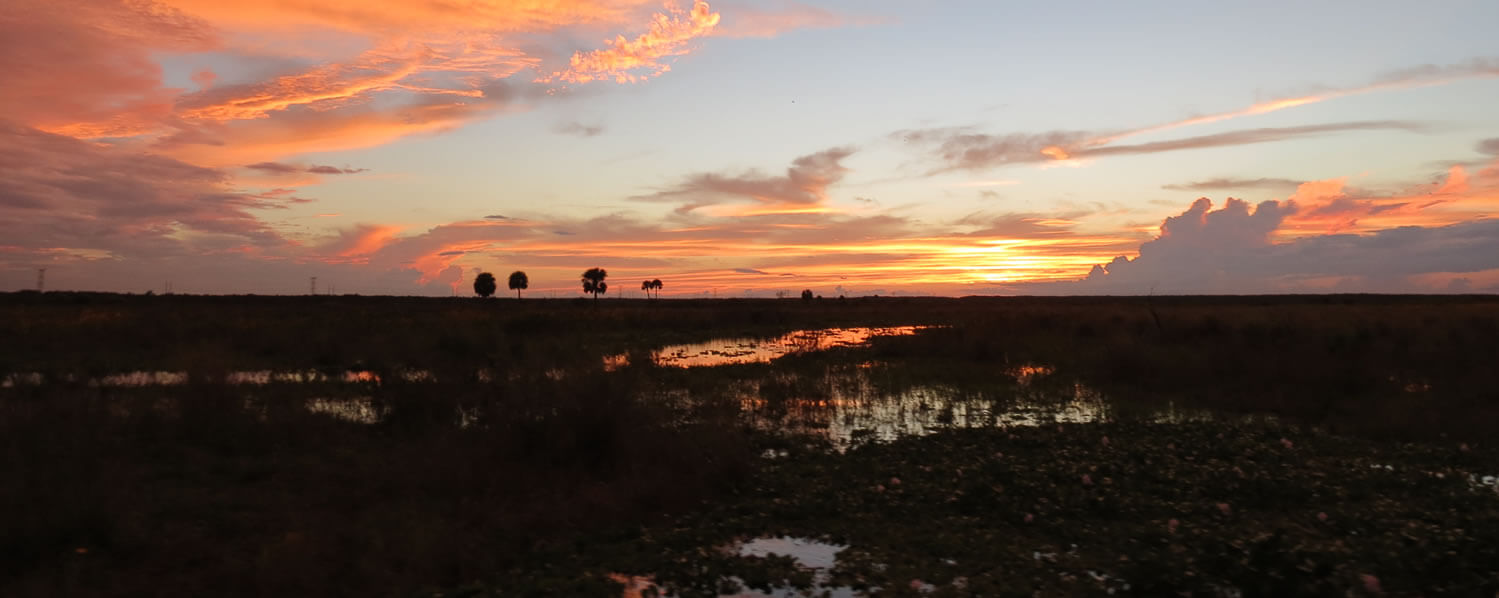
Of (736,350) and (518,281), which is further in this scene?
(518,281)

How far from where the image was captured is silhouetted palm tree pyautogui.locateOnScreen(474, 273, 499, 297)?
5664 inches

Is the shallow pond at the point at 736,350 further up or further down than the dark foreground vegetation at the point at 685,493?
further up

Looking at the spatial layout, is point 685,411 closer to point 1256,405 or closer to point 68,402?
point 68,402

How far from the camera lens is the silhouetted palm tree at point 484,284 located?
143875mm

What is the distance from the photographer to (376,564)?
7434mm

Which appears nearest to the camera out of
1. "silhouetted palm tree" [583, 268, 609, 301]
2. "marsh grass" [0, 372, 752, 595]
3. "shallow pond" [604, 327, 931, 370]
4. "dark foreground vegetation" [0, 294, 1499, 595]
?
"dark foreground vegetation" [0, 294, 1499, 595]

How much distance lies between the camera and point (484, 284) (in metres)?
144

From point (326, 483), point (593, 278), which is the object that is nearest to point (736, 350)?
point (326, 483)

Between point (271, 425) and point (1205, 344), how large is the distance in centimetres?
2866

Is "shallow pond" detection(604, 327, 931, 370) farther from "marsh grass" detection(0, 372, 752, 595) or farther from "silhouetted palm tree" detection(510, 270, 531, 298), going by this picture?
"silhouetted palm tree" detection(510, 270, 531, 298)

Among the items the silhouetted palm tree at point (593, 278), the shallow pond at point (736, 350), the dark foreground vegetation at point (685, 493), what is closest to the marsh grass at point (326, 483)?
the dark foreground vegetation at point (685, 493)

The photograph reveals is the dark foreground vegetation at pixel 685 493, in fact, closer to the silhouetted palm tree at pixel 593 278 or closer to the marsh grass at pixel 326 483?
the marsh grass at pixel 326 483

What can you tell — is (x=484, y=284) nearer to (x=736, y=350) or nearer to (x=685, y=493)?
(x=736, y=350)

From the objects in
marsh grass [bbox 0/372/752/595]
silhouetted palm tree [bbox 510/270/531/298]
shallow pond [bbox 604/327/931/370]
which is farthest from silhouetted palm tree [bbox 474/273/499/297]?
marsh grass [bbox 0/372/752/595]
